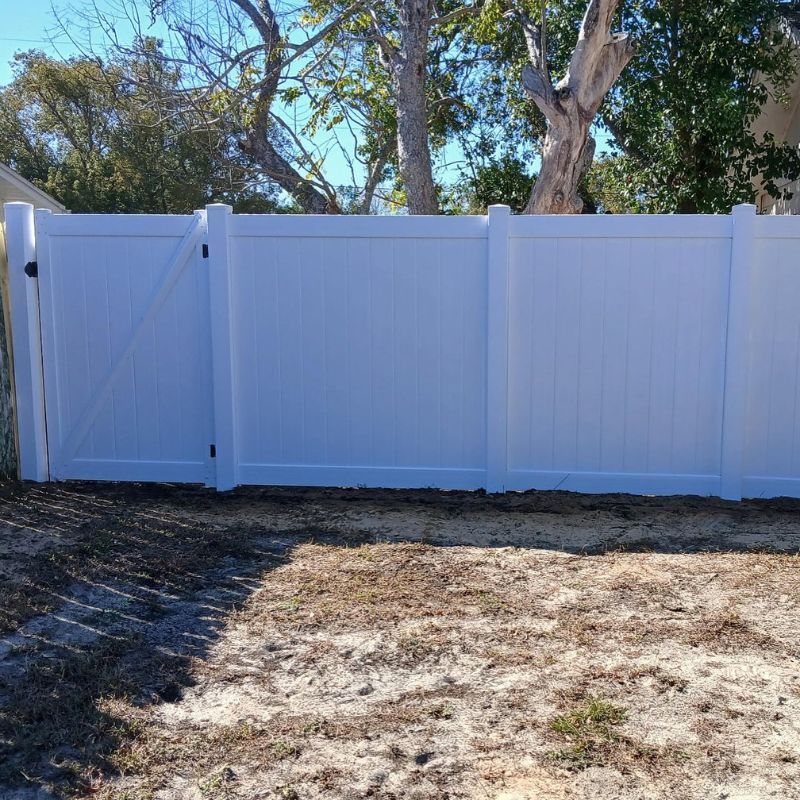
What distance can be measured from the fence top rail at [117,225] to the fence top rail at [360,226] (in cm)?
39

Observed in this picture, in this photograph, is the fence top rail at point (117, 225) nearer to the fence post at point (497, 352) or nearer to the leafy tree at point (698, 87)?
the fence post at point (497, 352)

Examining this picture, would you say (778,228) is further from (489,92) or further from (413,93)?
(489,92)

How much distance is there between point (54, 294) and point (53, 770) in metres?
4.14

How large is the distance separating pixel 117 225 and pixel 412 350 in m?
2.24

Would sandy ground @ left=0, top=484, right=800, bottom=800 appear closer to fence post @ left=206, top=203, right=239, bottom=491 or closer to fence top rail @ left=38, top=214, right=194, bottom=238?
fence post @ left=206, top=203, right=239, bottom=491

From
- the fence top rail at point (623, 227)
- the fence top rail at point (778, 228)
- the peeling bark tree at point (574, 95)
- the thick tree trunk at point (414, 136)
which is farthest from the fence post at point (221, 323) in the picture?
the thick tree trunk at point (414, 136)

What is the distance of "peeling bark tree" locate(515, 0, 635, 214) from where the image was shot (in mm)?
8703

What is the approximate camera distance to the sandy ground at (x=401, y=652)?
8.82 feet

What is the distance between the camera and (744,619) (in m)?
3.87

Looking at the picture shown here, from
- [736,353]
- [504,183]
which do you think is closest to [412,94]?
[504,183]

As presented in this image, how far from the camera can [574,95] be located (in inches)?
351

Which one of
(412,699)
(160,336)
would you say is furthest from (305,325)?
(412,699)

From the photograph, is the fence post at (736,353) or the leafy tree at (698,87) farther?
the leafy tree at (698,87)

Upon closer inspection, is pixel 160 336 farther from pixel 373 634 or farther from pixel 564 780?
pixel 564 780
